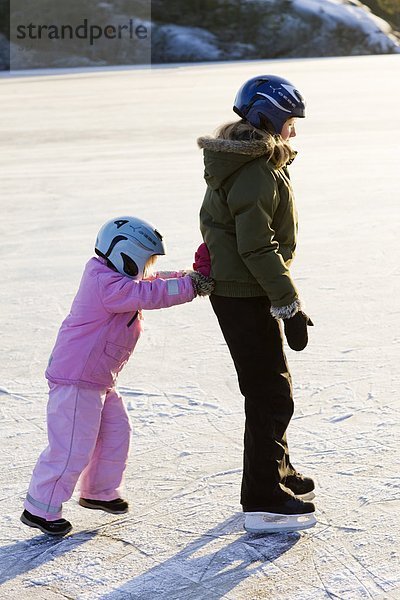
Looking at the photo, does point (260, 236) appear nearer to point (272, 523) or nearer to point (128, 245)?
point (128, 245)

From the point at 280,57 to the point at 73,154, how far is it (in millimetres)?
26727

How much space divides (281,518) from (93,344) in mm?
806

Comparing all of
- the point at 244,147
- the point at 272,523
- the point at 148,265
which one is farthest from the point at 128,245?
the point at 272,523

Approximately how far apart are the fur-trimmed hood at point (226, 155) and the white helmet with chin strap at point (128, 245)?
27cm

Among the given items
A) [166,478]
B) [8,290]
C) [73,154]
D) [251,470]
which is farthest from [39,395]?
[73,154]

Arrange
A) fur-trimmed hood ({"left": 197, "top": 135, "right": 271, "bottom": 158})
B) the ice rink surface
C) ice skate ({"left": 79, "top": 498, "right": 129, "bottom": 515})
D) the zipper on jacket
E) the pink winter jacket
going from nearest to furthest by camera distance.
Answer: fur-trimmed hood ({"left": 197, "top": 135, "right": 271, "bottom": 158}) < the ice rink surface < the pink winter jacket < the zipper on jacket < ice skate ({"left": 79, "top": 498, "right": 129, "bottom": 515})

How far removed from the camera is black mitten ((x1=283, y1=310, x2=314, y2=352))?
3.06m

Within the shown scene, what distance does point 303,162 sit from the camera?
10961 mm

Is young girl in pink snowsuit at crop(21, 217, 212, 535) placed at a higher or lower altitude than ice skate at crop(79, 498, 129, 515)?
higher

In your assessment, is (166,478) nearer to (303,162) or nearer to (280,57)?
(303,162)

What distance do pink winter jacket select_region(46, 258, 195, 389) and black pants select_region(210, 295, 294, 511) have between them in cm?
17

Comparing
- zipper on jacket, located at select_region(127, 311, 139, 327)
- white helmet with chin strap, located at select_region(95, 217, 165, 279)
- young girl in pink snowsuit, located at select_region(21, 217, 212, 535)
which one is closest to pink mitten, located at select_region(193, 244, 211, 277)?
young girl in pink snowsuit, located at select_region(21, 217, 212, 535)

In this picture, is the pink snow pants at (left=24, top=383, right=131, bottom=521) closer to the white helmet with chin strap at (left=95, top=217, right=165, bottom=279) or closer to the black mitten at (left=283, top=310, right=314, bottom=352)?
the white helmet with chin strap at (left=95, top=217, right=165, bottom=279)

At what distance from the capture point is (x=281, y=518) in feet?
10.7
